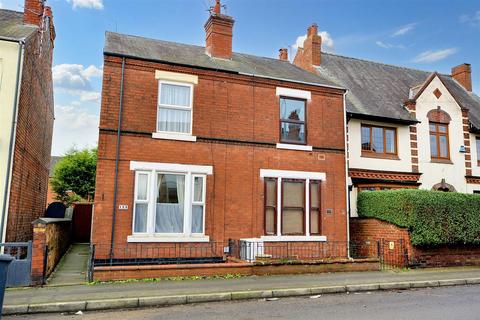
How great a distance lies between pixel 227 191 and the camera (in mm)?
13445

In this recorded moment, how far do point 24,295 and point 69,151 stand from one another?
99.9 feet

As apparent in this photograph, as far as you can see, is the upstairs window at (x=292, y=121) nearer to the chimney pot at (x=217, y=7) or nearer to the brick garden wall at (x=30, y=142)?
the chimney pot at (x=217, y=7)

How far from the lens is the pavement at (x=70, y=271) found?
406 inches

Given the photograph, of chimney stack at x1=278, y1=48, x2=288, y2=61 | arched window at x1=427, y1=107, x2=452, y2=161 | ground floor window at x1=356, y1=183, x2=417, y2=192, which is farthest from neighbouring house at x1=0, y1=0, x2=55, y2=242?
arched window at x1=427, y1=107, x2=452, y2=161

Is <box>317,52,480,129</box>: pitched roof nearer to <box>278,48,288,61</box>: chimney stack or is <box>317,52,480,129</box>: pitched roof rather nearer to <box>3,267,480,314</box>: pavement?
<box>278,48,288,61</box>: chimney stack

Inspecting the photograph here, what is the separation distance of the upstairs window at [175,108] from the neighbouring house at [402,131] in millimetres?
7660

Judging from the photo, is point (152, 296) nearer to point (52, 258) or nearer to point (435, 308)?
point (52, 258)

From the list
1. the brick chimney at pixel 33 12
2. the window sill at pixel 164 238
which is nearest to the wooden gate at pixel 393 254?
the window sill at pixel 164 238

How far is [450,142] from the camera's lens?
2003 cm

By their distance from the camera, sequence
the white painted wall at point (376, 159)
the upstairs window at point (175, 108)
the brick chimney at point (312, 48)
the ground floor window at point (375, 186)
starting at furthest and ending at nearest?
the brick chimney at point (312, 48)
the white painted wall at point (376, 159)
the ground floor window at point (375, 186)
the upstairs window at point (175, 108)

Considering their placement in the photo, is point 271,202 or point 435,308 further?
point 271,202

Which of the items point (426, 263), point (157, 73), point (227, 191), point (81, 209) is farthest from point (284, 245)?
point (81, 209)

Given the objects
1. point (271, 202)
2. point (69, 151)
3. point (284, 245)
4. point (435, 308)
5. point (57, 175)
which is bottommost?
point (435, 308)

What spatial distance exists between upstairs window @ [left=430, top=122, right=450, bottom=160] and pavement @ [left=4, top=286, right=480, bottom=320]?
36.9 ft
